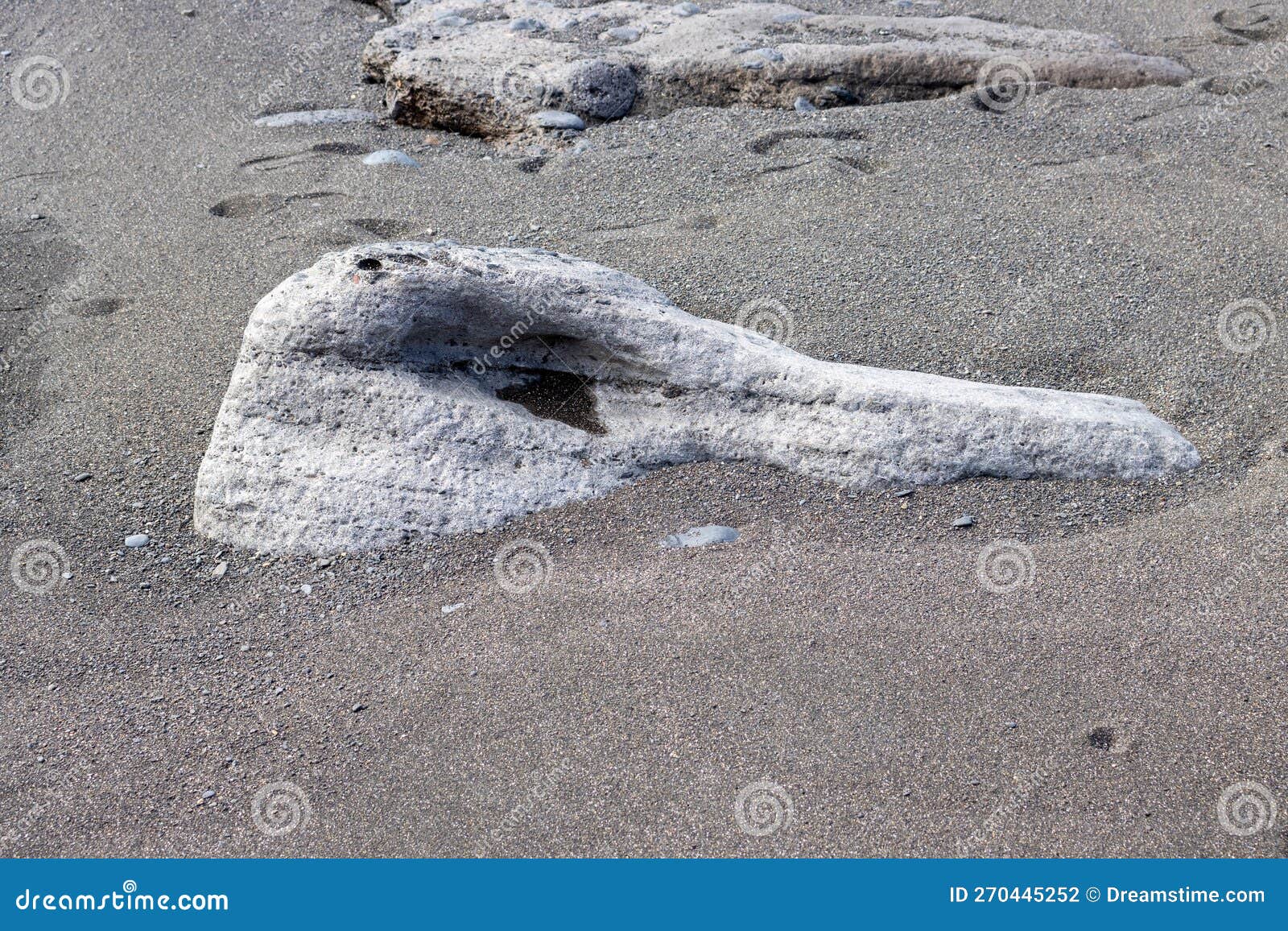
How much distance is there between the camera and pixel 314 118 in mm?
5809

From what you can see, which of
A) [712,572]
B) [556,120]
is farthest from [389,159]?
[712,572]

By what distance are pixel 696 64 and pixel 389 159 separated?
1631 mm

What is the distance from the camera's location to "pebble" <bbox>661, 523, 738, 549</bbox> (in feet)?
10.6

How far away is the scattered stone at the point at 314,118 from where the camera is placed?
18.9ft

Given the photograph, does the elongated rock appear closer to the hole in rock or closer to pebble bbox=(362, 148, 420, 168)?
pebble bbox=(362, 148, 420, 168)

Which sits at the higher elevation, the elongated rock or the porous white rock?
the elongated rock

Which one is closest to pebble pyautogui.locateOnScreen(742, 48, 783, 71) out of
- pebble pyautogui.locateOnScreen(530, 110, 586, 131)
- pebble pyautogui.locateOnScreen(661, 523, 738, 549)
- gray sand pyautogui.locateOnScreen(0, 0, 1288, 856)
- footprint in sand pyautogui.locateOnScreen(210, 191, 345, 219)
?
gray sand pyautogui.locateOnScreen(0, 0, 1288, 856)

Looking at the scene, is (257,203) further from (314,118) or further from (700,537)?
(700,537)

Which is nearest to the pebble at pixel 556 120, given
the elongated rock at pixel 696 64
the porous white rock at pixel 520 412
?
the elongated rock at pixel 696 64

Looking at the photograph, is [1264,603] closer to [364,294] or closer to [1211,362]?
[1211,362]

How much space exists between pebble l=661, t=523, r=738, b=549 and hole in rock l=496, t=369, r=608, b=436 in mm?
417

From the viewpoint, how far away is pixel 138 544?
3.35 m

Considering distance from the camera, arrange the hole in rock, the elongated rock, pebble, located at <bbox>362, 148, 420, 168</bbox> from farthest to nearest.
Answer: the elongated rock
pebble, located at <bbox>362, 148, 420, 168</bbox>
the hole in rock

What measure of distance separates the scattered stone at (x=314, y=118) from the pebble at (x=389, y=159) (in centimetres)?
50
